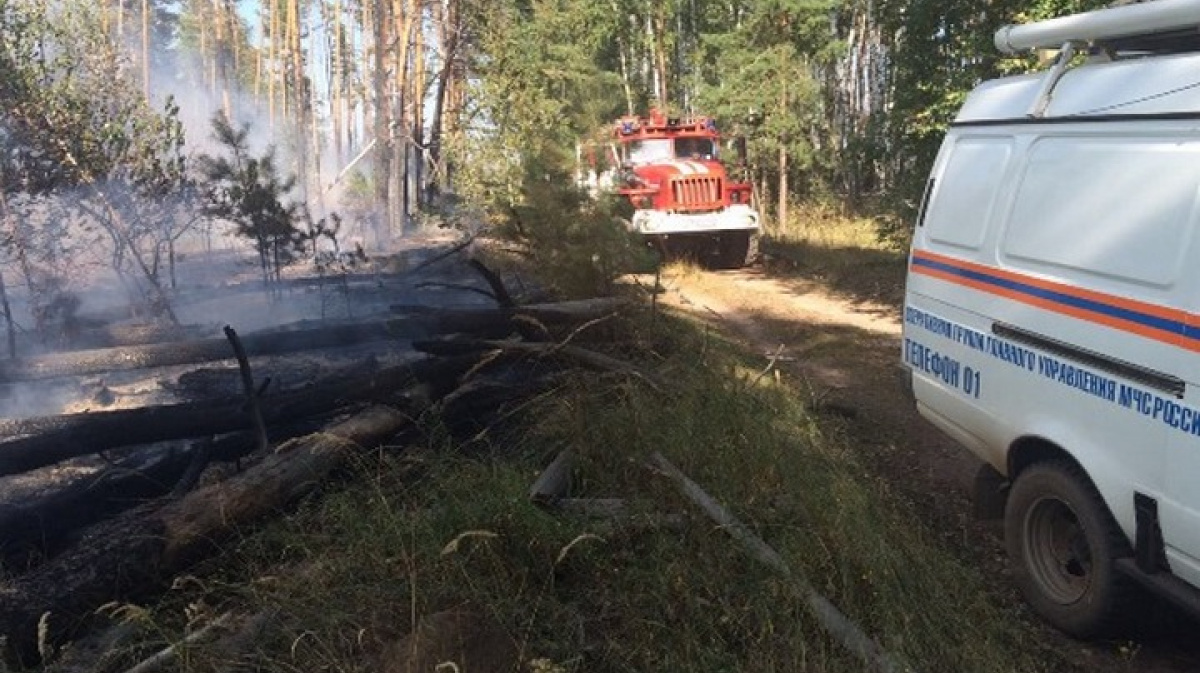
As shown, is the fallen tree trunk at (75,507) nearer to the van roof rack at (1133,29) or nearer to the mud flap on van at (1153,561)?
the mud flap on van at (1153,561)

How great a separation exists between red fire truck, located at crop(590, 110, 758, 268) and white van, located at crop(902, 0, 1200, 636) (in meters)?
9.58

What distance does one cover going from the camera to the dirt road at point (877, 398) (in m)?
3.72

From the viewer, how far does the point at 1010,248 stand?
412cm

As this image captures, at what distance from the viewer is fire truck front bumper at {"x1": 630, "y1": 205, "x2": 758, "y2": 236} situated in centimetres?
1490

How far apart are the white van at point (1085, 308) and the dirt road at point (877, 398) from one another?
322mm

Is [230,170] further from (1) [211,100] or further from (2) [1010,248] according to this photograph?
(1) [211,100]

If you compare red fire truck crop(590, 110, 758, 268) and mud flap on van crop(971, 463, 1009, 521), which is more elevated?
red fire truck crop(590, 110, 758, 268)

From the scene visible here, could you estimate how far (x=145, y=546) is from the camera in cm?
359

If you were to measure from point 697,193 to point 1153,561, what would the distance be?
1256 cm

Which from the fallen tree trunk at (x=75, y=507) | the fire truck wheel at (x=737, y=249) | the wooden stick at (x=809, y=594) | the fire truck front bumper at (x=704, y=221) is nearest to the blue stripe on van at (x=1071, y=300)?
the wooden stick at (x=809, y=594)

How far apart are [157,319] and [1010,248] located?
1126 cm

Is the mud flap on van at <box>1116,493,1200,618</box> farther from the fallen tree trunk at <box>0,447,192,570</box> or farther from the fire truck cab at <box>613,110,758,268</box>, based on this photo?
the fire truck cab at <box>613,110,758,268</box>

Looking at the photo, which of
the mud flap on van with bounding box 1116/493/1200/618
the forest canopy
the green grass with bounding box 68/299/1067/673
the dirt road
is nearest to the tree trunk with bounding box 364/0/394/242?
the forest canopy

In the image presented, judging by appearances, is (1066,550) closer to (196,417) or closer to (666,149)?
(196,417)
